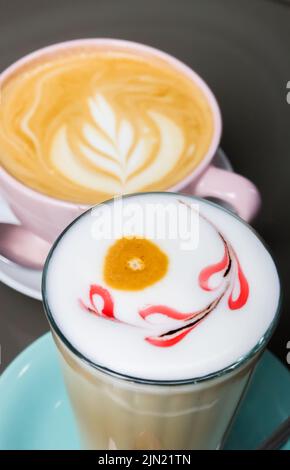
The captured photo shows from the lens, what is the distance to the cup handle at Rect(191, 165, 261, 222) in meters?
0.69

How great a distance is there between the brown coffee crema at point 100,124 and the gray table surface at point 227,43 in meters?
0.13

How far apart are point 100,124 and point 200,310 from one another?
14.5 inches

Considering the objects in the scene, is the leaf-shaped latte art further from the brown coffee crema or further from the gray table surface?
the gray table surface

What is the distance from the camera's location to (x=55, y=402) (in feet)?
2.17

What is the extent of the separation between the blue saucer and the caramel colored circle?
0.68 ft

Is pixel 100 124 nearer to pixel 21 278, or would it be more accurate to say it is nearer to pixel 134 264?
pixel 21 278

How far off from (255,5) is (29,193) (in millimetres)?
577

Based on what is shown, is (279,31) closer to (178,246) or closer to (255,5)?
(255,5)

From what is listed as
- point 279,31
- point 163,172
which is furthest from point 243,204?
point 279,31

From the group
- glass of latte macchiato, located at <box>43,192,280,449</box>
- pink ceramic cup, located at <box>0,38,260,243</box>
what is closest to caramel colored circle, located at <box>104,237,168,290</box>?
glass of latte macchiato, located at <box>43,192,280,449</box>

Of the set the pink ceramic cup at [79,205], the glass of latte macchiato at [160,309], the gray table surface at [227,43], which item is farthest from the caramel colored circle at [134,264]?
the gray table surface at [227,43]

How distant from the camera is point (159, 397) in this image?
45 cm
